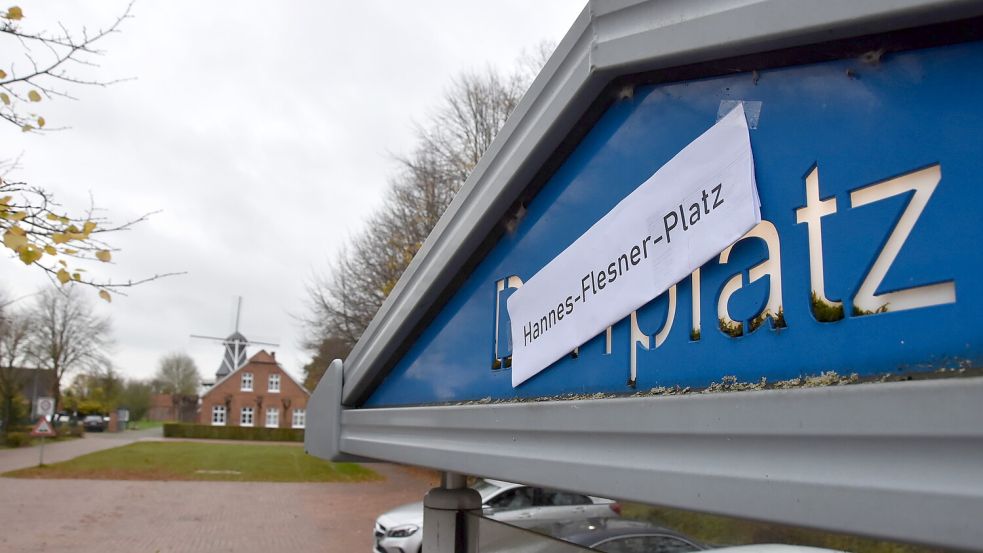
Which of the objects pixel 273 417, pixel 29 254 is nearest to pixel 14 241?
pixel 29 254

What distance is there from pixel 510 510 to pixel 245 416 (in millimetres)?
65044

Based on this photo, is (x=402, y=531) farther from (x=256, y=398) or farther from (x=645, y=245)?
(x=256, y=398)

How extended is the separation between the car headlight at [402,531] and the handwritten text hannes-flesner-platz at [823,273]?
9168 millimetres

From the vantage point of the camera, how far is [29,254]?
399cm

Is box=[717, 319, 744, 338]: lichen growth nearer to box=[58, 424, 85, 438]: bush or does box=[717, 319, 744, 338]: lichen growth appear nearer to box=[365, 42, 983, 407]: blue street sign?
box=[365, 42, 983, 407]: blue street sign

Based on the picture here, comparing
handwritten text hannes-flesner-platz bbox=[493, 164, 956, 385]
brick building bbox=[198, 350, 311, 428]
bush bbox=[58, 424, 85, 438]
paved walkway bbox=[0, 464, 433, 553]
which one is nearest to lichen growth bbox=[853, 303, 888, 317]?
handwritten text hannes-flesner-platz bbox=[493, 164, 956, 385]

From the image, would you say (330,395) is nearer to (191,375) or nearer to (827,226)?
(827,226)

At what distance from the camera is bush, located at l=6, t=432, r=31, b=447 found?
4041 centimetres

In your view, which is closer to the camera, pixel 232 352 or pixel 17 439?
pixel 17 439

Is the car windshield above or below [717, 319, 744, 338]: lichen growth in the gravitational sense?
below

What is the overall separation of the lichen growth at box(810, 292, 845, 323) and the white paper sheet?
169 millimetres

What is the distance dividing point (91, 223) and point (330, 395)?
247 centimetres

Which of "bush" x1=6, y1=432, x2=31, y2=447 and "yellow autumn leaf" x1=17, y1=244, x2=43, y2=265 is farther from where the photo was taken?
"bush" x1=6, y1=432, x2=31, y2=447

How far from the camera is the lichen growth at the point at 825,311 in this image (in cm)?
107
